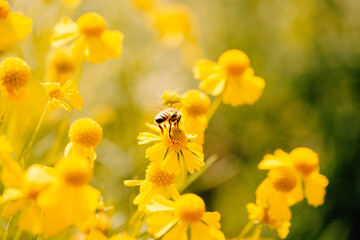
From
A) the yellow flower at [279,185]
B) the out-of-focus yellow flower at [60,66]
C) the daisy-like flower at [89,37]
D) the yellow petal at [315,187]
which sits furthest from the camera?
the out-of-focus yellow flower at [60,66]

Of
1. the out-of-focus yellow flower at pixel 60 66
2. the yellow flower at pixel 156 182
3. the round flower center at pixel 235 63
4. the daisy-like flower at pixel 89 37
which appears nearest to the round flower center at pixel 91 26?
the daisy-like flower at pixel 89 37

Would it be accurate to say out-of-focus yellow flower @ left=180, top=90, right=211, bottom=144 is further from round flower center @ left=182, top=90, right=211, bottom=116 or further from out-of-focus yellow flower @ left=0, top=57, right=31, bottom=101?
out-of-focus yellow flower @ left=0, top=57, right=31, bottom=101

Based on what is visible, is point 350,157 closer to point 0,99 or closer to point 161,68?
point 161,68

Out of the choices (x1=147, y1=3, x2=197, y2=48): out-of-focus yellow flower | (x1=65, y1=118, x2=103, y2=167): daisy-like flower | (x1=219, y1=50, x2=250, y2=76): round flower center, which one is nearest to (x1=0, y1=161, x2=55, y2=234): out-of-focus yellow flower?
(x1=65, y1=118, x2=103, y2=167): daisy-like flower

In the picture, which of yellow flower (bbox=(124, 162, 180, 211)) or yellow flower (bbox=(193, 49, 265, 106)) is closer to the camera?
yellow flower (bbox=(124, 162, 180, 211))

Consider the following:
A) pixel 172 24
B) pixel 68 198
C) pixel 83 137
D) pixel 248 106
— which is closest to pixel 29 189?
pixel 68 198

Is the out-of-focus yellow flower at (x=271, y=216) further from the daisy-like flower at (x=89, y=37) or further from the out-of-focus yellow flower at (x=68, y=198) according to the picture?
the daisy-like flower at (x=89, y=37)

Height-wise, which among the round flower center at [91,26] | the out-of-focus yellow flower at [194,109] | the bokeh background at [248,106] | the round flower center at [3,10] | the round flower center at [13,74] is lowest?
the bokeh background at [248,106]
